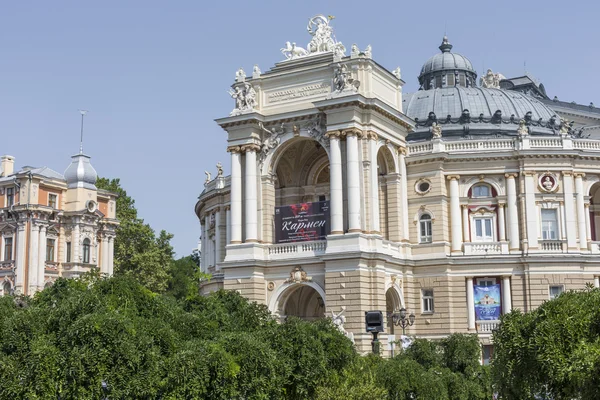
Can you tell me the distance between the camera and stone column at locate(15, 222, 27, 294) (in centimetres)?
6353

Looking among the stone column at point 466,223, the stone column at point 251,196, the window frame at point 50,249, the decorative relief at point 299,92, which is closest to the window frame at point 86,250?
the window frame at point 50,249

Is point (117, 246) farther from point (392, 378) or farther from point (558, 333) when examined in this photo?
point (558, 333)

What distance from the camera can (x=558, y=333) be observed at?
1966cm

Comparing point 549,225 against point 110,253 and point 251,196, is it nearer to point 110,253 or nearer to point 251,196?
point 251,196

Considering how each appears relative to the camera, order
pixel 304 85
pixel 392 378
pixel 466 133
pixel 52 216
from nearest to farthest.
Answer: pixel 392 378 → pixel 304 85 → pixel 466 133 → pixel 52 216

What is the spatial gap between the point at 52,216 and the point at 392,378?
44.6 m

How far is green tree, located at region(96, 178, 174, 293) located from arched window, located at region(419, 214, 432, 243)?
31317 millimetres

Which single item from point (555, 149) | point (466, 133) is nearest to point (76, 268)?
point (466, 133)

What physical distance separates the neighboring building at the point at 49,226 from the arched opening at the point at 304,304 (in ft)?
73.7

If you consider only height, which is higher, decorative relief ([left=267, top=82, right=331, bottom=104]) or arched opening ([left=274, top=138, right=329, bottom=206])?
decorative relief ([left=267, top=82, right=331, bottom=104])

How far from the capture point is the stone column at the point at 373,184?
46.3 m

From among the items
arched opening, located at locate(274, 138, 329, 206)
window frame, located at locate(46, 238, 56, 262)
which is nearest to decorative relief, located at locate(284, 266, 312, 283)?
arched opening, located at locate(274, 138, 329, 206)

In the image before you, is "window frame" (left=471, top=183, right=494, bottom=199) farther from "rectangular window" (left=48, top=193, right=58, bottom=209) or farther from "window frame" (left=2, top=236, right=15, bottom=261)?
"window frame" (left=2, top=236, right=15, bottom=261)

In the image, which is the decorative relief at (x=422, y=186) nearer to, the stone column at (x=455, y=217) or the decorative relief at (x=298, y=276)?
the stone column at (x=455, y=217)
